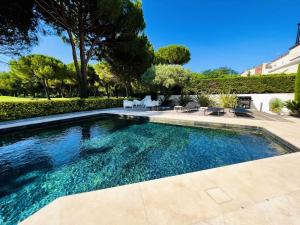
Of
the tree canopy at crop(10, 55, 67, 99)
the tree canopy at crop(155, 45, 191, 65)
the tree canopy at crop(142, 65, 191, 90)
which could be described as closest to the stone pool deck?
the tree canopy at crop(142, 65, 191, 90)

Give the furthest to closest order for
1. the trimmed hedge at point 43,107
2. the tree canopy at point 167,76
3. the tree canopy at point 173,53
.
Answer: the tree canopy at point 173,53 < the tree canopy at point 167,76 < the trimmed hedge at point 43,107

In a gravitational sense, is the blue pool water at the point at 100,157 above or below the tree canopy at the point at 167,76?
below

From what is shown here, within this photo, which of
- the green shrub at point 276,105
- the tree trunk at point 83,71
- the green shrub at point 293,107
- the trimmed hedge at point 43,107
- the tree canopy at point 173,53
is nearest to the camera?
the trimmed hedge at point 43,107

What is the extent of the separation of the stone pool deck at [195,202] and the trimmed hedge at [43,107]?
9232 millimetres

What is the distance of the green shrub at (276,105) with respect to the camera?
9.91 m

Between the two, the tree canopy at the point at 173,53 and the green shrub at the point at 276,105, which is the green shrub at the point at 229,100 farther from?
the tree canopy at the point at 173,53

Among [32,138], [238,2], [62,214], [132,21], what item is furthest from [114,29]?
[62,214]

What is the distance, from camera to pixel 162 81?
1352 cm

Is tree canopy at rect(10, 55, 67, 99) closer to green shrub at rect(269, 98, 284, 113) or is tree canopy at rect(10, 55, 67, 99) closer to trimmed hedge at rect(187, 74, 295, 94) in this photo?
trimmed hedge at rect(187, 74, 295, 94)

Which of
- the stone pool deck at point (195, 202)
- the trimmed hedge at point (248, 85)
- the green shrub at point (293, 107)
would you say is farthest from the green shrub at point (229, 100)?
the stone pool deck at point (195, 202)

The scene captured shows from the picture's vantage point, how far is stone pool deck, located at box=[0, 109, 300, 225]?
1.81m

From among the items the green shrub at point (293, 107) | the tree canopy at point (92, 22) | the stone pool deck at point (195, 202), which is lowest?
the stone pool deck at point (195, 202)

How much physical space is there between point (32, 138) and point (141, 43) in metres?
12.6

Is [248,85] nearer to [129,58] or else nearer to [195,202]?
[129,58]
